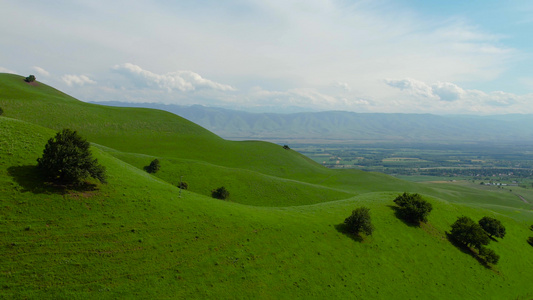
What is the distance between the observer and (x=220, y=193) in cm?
6241

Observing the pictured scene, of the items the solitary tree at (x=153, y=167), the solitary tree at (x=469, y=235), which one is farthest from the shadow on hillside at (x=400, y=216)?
the solitary tree at (x=153, y=167)

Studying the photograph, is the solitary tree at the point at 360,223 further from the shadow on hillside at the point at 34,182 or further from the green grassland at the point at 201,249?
the shadow on hillside at the point at 34,182

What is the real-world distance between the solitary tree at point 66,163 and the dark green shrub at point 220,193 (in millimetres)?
31620

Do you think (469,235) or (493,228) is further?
(493,228)

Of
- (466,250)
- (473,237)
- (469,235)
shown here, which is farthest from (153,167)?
(473,237)

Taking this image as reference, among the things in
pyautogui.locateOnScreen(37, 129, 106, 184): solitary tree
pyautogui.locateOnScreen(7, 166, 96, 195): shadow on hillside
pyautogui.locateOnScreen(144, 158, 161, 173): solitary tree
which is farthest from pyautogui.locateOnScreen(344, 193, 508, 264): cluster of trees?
pyautogui.locateOnScreen(144, 158, 161, 173): solitary tree

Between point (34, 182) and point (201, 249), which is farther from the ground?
point (34, 182)

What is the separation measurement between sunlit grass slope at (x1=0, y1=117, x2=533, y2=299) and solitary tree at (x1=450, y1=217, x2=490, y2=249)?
343cm

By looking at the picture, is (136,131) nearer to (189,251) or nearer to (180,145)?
(180,145)

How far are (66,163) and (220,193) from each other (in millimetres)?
35834

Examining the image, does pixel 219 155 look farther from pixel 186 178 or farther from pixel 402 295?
pixel 402 295

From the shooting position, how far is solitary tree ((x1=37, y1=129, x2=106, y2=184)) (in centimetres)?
3005

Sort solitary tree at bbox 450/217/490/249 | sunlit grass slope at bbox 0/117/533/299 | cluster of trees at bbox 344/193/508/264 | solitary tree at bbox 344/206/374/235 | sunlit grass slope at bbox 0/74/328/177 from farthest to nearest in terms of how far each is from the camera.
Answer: sunlit grass slope at bbox 0/74/328/177
solitary tree at bbox 450/217/490/249
cluster of trees at bbox 344/193/508/264
solitary tree at bbox 344/206/374/235
sunlit grass slope at bbox 0/117/533/299

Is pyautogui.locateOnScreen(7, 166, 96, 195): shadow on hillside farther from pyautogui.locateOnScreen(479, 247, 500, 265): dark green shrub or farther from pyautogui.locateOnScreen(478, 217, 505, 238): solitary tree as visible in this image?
pyautogui.locateOnScreen(478, 217, 505, 238): solitary tree
